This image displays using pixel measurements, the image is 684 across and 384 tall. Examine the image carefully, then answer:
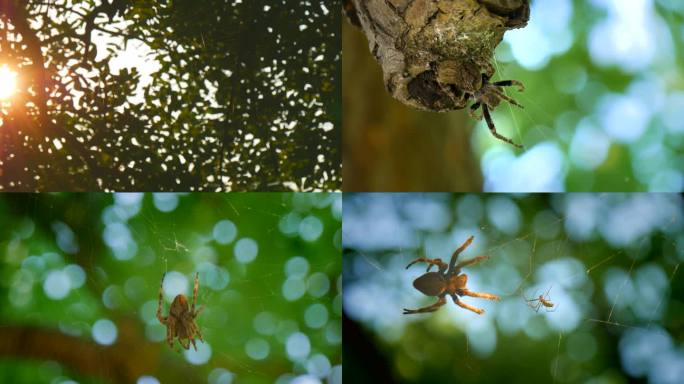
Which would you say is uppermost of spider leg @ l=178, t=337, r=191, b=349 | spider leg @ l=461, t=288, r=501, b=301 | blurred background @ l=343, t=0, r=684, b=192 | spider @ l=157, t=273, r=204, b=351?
blurred background @ l=343, t=0, r=684, b=192

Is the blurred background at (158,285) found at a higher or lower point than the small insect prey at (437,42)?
lower

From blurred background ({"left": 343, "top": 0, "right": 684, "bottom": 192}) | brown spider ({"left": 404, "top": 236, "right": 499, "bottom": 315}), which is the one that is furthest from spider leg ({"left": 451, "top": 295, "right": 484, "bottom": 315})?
blurred background ({"left": 343, "top": 0, "right": 684, "bottom": 192})

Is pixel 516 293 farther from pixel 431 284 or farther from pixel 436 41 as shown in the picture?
pixel 436 41

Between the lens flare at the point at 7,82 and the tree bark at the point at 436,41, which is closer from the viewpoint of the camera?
the tree bark at the point at 436,41

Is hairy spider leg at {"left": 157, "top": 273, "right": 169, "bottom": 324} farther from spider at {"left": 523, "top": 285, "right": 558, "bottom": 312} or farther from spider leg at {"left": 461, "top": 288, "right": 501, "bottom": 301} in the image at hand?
spider at {"left": 523, "top": 285, "right": 558, "bottom": 312}

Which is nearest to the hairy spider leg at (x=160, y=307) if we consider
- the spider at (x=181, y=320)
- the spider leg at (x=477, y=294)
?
the spider at (x=181, y=320)

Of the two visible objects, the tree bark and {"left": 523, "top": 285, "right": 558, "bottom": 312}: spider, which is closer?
the tree bark

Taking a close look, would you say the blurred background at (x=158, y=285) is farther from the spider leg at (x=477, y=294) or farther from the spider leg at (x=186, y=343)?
the spider leg at (x=477, y=294)
